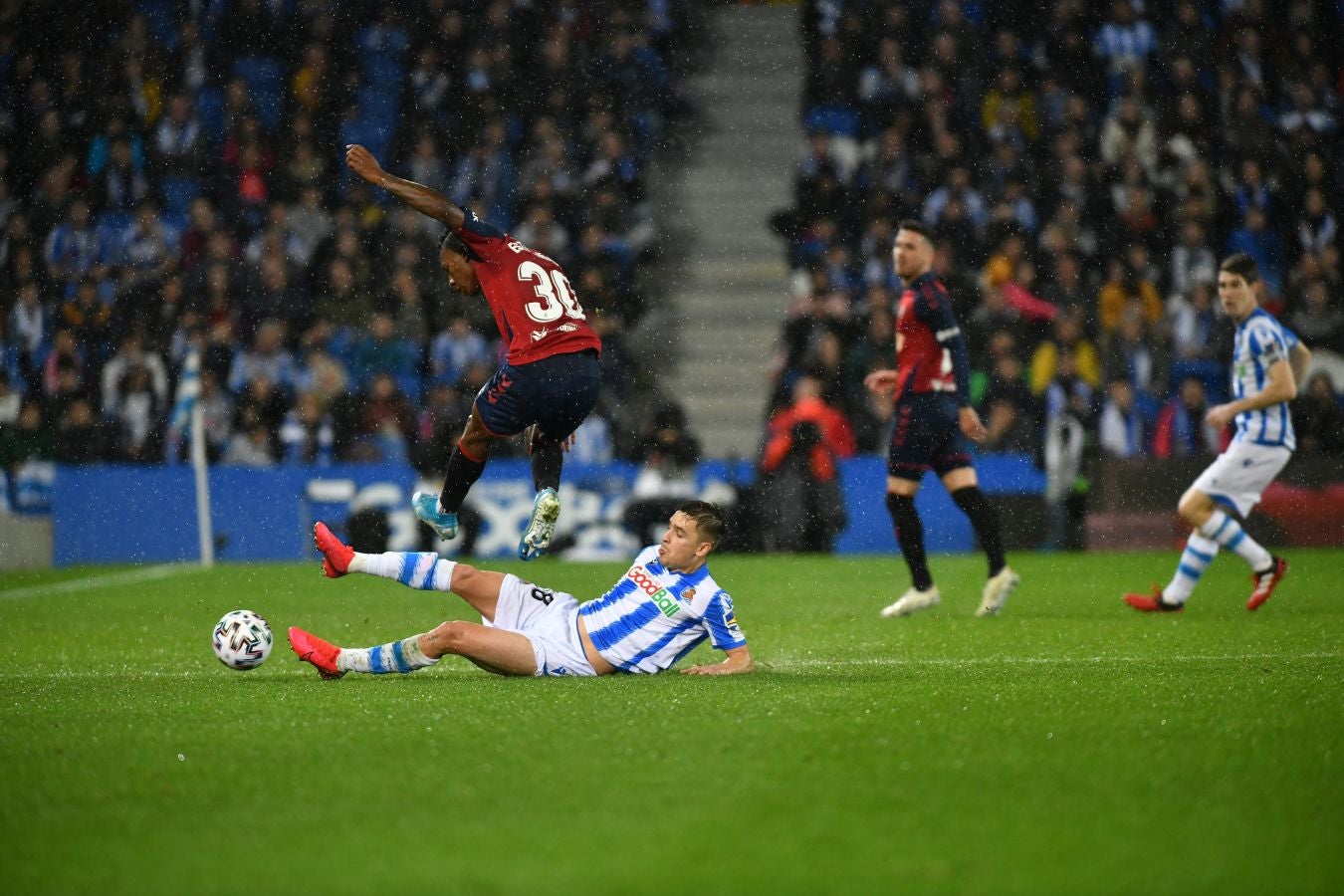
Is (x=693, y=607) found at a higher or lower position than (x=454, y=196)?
lower

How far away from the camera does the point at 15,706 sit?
638 cm

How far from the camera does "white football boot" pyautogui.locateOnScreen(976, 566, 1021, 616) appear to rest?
9914 millimetres

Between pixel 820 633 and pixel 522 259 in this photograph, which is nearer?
pixel 522 259

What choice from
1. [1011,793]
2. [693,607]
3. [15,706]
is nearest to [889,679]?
[693,607]

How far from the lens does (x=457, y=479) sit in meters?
8.35

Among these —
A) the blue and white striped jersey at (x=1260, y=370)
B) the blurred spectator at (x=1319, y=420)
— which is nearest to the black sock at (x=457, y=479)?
the blue and white striped jersey at (x=1260, y=370)

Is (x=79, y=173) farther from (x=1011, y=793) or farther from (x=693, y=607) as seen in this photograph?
(x=1011, y=793)

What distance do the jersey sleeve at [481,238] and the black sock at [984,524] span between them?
3.65 m

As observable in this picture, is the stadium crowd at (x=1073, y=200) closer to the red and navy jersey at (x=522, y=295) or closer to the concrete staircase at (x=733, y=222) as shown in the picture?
the concrete staircase at (x=733, y=222)

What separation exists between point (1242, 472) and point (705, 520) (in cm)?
Answer: 460

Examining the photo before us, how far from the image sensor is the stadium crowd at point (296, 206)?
16.6 m

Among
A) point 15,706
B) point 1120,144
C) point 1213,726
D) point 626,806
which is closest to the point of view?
point 626,806

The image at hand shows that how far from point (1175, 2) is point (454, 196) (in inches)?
357


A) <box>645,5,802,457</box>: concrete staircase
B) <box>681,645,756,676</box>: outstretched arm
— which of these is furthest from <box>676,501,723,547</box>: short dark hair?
Result: <box>645,5,802,457</box>: concrete staircase
